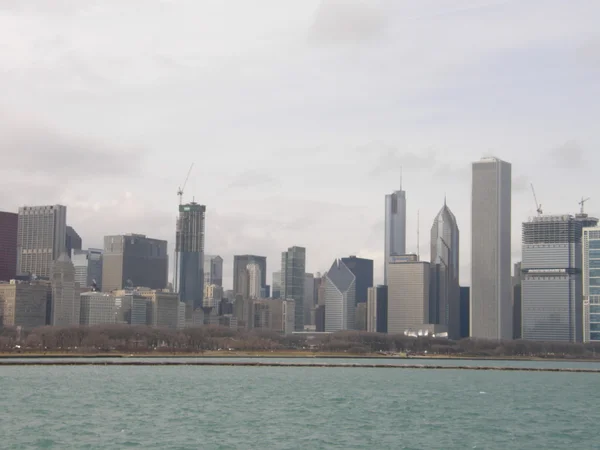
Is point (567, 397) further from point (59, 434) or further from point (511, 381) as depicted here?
point (59, 434)

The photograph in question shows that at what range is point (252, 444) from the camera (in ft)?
250

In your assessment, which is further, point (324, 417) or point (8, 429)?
point (324, 417)

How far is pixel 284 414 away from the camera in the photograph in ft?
326

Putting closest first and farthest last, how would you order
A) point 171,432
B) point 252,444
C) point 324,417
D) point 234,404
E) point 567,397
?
point 252,444 < point 171,432 < point 324,417 < point 234,404 < point 567,397

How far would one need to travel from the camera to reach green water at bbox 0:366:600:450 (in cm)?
7881

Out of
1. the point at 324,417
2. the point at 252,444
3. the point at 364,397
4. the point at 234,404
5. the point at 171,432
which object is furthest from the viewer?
the point at 364,397

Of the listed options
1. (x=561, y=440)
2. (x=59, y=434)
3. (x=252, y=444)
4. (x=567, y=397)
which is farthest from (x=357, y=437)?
(x=567, y=397)

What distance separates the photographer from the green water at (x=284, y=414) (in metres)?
78.8

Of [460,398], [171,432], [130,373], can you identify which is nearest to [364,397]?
[460,398]

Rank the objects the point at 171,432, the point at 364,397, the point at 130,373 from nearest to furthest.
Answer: the point at 171,432, the point at 364,397, the point at 130,373

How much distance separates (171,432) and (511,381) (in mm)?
109642

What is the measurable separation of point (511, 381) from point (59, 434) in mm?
115687

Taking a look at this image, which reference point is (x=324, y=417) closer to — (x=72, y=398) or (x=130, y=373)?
(x=72, y=398)

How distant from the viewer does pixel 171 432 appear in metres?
82.2
